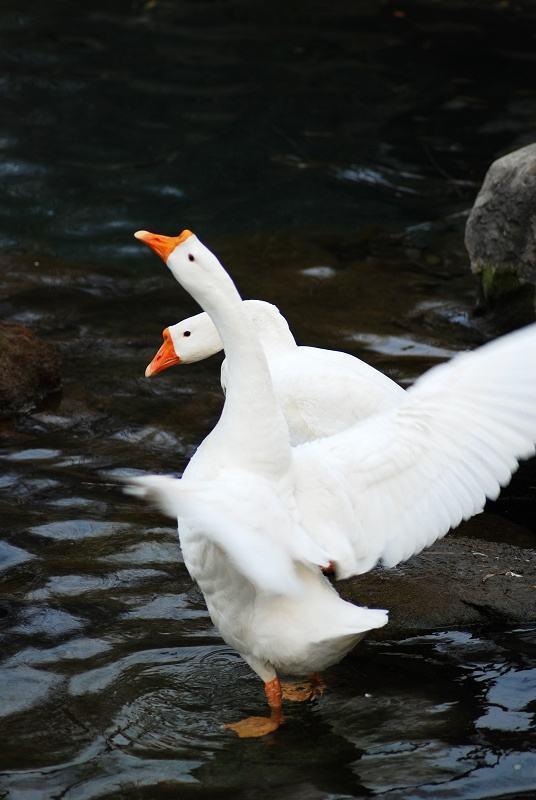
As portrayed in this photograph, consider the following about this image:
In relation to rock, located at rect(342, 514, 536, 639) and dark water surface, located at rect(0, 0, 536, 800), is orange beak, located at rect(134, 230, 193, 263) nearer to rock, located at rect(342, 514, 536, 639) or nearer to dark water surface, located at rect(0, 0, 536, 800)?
dark water surface, located at rect(0, 0, 536, 800)

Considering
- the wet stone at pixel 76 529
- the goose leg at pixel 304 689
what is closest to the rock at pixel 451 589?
the goose leg at pixel 304 689

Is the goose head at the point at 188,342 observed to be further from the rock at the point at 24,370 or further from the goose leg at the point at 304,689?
the goose leg at the point at 304,689

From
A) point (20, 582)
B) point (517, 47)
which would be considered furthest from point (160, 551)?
point (517, 47)

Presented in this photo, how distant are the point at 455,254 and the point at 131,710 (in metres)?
6.36

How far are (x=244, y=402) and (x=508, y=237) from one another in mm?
4340

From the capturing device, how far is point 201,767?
436 centimetres

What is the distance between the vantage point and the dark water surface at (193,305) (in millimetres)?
4484

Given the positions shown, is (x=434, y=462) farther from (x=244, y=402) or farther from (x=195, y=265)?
(x=195, y=265)

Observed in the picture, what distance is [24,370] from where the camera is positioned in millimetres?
7699

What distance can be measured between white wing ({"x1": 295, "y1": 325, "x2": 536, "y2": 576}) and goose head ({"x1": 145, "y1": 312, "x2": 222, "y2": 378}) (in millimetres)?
2013

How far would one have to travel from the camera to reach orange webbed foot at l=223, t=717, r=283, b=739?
4.53 meters

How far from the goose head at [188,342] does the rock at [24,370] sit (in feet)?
4.65

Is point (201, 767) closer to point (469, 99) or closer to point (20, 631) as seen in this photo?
point (20, 631)

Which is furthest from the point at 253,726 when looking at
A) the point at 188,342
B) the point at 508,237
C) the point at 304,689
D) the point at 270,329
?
the point at 508,237
